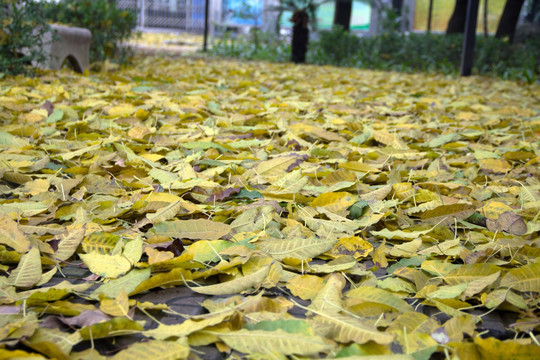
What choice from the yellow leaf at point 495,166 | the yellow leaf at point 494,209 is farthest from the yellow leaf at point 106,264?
the yellow leaf at point 495,166

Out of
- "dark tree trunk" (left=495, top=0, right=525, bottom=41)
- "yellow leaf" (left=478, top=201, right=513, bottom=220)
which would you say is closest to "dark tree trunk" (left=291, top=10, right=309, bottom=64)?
"dark tree trunk" (left=495, top=0, right=525, bottom=41)

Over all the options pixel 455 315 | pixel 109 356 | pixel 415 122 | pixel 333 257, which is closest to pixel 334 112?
pixel 415 122

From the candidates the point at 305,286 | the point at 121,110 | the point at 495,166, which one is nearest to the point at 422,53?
the point at 121,110

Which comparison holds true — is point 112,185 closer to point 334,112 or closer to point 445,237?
point 445,237

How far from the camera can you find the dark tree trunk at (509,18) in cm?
892

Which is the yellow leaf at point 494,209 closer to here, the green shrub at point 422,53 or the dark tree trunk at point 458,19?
the green shrub at point 422,53

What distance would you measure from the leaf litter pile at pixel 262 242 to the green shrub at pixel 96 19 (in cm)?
349

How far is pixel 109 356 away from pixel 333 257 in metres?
0.56

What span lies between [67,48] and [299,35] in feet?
16.1

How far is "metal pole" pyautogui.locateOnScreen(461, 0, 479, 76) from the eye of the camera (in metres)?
6.27

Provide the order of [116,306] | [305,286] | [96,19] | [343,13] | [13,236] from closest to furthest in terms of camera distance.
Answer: [116,306] → [305,286] → [13,236] → [96,19] → [343,13]

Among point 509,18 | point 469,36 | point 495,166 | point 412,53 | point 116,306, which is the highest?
point 509,18

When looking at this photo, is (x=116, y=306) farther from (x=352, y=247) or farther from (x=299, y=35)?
(x=299, y=35)

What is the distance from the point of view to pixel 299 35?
896 centimetres
